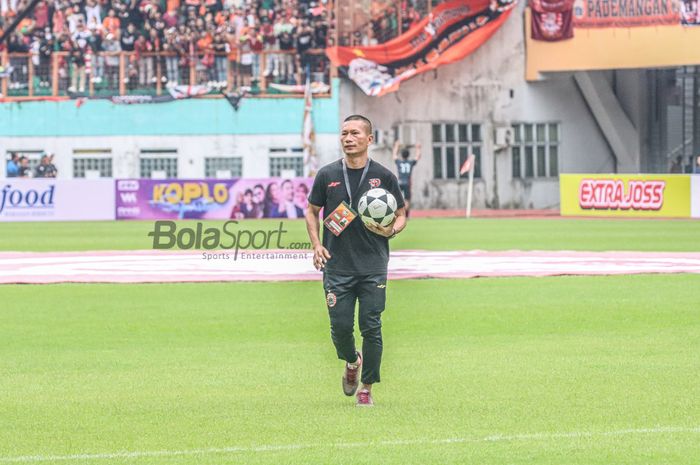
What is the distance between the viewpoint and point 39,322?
1661 centimetres

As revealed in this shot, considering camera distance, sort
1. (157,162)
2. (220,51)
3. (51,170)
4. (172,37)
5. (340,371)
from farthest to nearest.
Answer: (157,162) < (220,51) < (172,37) < (51,170) < (340,371)

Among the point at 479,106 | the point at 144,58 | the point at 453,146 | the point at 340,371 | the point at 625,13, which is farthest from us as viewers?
the point at 453,146

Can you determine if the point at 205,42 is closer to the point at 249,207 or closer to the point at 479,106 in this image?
the point at 249,207

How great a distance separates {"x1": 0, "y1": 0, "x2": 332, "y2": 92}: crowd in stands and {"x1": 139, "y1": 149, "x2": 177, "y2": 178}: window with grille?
255 cm

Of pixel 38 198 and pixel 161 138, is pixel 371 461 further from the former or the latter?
pixel 161 138

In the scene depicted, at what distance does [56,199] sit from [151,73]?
1037 cm

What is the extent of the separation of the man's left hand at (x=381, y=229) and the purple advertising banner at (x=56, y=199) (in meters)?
36.0

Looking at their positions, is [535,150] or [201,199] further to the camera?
[535,150]

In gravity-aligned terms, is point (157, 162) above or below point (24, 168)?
above

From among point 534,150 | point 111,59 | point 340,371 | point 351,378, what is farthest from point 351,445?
point 534,150

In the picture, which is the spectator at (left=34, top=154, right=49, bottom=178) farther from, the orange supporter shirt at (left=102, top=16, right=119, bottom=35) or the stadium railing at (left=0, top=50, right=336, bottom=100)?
the orange supporter shirt at (left=102, top=16, right=119, bottom=35)

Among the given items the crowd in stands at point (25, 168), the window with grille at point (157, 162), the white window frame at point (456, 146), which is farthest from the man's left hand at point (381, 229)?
the white window frame at point (456, 146)

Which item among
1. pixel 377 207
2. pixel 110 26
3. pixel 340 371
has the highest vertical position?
pixel 110 26

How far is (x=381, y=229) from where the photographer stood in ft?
33.4
